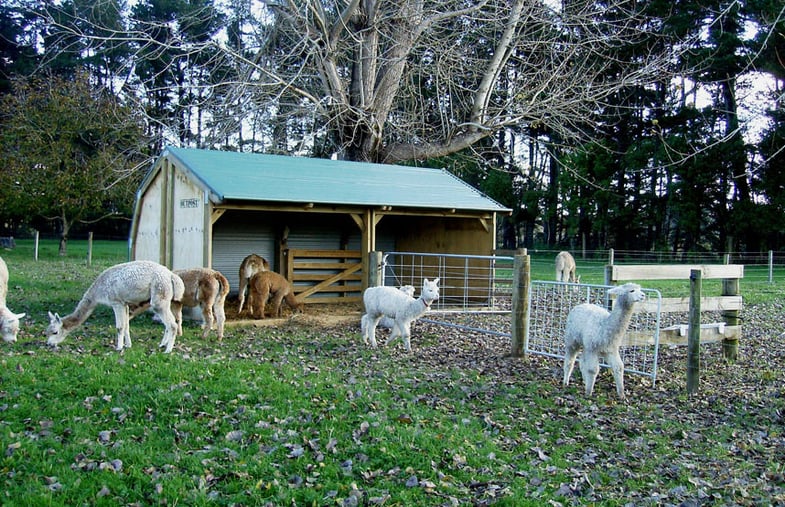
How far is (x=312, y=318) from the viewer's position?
1396cm

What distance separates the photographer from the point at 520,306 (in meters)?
10.8

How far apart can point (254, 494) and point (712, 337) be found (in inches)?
307

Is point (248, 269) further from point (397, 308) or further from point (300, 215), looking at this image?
point (397, 308)

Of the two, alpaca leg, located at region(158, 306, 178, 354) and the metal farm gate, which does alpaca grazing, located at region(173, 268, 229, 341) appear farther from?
the metal farm gate

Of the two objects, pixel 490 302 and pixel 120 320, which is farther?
pixel 490 302

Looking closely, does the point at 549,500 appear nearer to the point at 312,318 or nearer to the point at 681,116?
the point at 312,318

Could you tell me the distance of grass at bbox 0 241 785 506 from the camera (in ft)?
17.2

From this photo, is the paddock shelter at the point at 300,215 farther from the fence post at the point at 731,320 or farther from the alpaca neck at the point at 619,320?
the alpaca neck at the point at 619,320

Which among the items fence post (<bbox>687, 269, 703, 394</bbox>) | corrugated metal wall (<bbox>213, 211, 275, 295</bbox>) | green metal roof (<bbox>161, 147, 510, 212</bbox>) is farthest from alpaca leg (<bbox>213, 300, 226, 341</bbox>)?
fence post (<bbox>687, 269, 703, 394</bbox>)

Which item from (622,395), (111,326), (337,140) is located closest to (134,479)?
(622,395)

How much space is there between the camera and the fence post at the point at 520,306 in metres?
10.7

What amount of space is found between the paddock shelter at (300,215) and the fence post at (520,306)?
433 centimetres

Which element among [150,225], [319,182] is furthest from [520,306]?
[150,225]

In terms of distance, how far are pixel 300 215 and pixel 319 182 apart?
2995 mm
